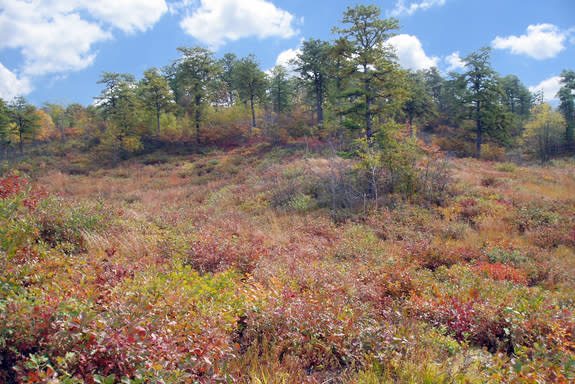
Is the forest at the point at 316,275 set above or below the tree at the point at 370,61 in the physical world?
below

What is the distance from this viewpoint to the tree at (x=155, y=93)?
123ft

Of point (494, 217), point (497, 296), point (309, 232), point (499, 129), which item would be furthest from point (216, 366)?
point (499, 129)

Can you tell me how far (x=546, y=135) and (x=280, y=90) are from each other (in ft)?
103

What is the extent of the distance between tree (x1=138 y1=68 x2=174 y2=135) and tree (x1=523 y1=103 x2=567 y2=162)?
139 feet

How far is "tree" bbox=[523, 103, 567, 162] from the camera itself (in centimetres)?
3291

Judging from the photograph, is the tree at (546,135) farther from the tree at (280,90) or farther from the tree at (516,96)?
the tree at (280,90)

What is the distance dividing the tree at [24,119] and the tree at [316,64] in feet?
125

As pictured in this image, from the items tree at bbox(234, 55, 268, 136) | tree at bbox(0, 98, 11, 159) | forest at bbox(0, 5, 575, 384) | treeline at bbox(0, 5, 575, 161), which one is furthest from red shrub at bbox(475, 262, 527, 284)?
tree at bbox(0, 98, 11, 159)

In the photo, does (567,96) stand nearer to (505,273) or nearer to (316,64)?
(316,64)

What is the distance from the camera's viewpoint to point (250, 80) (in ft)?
126

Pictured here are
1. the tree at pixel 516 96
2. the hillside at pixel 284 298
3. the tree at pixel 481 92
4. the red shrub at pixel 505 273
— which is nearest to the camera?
the hillside at pixel 284 298

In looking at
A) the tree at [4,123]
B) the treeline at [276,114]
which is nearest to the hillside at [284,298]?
the treeline at [276,114]

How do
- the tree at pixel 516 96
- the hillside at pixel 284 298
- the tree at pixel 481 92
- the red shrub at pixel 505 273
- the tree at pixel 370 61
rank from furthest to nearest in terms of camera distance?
the tree at pixel 516 96
the tree at pixel 481 92
the tree at pixel 370 61
the red shrub at pixel 505 273
the hillside at pixel 284 298

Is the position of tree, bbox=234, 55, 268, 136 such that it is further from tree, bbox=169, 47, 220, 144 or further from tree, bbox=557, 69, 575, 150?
tree, bbox=557, 69, 575, 150
